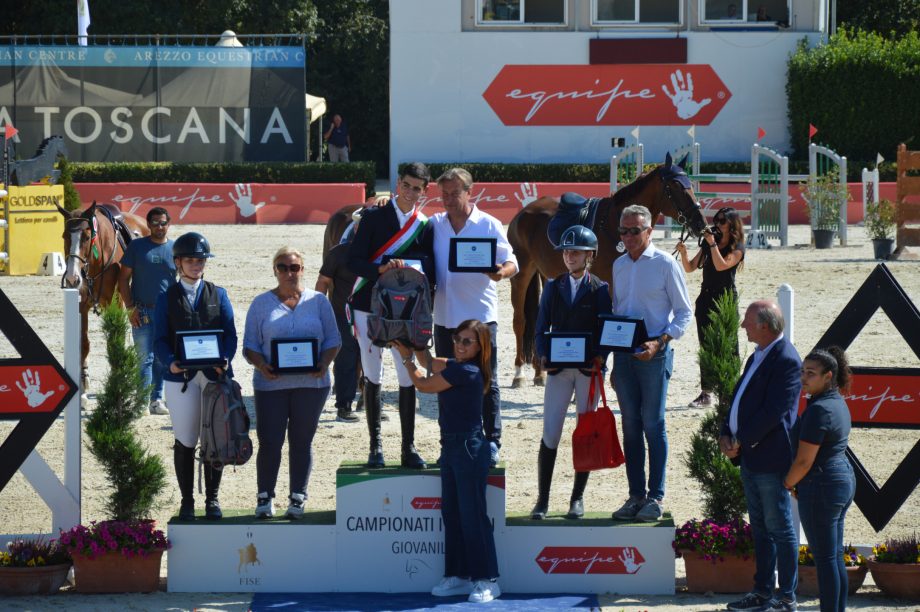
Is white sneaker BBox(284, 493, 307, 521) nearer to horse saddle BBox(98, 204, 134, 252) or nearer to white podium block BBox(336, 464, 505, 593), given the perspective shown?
white podium block BBox(336, 464, 505, 593)

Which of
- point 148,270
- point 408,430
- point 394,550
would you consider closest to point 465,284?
point 408,430

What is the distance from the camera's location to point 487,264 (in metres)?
8.03

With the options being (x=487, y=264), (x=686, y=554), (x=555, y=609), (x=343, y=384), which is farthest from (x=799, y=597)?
(x=343, y=384)

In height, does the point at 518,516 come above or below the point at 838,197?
below

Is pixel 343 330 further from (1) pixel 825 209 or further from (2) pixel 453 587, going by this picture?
(1) pixel 825 209

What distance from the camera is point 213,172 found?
1240 inches

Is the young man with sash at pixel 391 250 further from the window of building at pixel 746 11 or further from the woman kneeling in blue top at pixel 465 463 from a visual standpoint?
the window of building at pixel 746 11

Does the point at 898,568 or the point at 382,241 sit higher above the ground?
the point at 382,241

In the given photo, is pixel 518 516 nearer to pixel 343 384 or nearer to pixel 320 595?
pixel 320 595

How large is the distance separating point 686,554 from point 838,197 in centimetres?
1789

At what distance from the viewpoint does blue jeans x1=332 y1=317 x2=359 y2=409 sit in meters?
11.2

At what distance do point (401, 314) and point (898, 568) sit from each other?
3.11m

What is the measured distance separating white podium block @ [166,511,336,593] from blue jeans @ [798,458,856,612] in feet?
8.78

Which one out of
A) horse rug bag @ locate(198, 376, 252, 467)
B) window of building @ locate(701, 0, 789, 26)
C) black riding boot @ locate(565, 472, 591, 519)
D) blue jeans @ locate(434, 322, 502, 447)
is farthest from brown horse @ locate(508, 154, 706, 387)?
window of building @ locate(701, 0, 789, 26)
